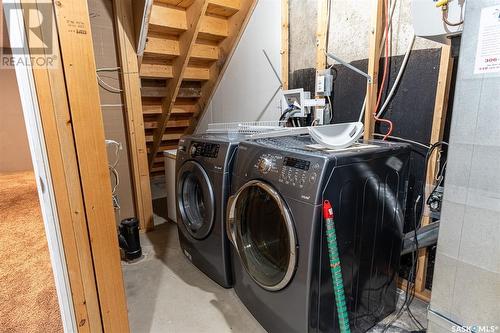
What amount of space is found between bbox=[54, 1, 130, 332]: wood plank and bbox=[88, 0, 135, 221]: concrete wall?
1707 millimetres

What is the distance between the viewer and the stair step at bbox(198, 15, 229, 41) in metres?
2.80

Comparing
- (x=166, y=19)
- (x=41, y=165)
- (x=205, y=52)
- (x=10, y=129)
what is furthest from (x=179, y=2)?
(x=10, y=129)

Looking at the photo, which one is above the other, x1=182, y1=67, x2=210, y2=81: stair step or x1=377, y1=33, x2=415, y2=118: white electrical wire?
x1=182, y1=67, x2=210, y2=81: stair step

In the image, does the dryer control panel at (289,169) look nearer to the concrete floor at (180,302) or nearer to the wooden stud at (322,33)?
the concrete floor at (180,302)

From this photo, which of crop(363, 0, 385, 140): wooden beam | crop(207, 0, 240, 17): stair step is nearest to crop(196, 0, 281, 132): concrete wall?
crop(207, 0, 240, 17): stair step

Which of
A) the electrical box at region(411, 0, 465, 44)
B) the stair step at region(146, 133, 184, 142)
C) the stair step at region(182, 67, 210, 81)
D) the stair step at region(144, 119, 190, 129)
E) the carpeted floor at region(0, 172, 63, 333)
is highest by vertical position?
the stair step at region(182, 67, 210, 81)

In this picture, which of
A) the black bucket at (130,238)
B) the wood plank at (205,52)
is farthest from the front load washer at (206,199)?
the wood plank at (205,52)

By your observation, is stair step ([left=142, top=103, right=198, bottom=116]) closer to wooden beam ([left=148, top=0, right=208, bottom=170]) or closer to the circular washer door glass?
wooden beam ([left=148, top=0, right=208, bottom=170])

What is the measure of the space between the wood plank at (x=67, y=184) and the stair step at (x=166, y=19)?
1.87m

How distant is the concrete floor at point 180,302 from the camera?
60.9 inches

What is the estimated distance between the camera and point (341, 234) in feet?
3.93

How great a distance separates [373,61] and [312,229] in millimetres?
1218

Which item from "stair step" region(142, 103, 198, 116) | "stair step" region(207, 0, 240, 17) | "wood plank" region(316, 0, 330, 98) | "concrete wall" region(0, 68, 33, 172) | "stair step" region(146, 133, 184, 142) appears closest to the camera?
"wood plank" region(316, 0, 330, 98)

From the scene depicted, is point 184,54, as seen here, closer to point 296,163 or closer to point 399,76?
point 399,76
